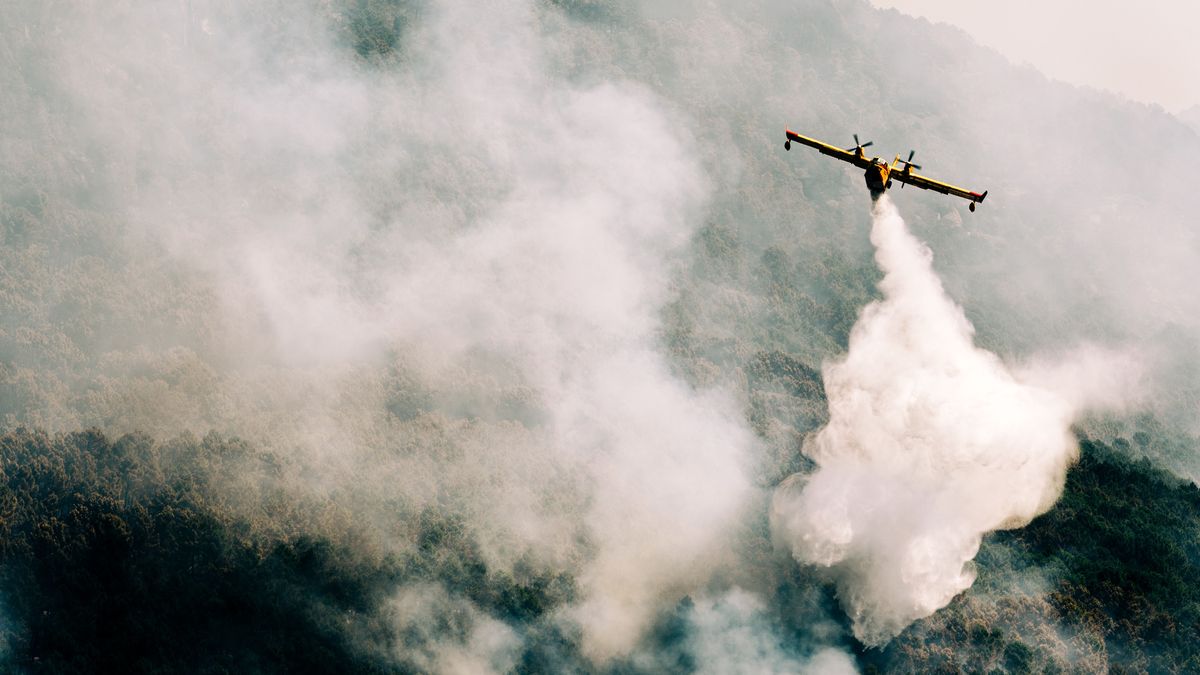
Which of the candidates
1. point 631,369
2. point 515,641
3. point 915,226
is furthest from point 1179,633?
point 915,226

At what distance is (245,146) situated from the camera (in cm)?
18512

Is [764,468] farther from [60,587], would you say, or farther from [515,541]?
[60,587]

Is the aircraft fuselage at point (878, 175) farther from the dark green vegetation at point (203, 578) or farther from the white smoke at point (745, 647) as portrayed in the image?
the dark green vegetation at point (203, 578)

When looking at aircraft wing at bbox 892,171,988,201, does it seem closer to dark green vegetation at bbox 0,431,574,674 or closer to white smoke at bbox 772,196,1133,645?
white smoke at bbox 772,196,1133,645

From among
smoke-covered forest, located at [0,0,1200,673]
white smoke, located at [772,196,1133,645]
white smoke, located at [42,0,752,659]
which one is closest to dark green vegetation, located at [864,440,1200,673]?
smoke-covered forest, located at [0,0,1200,673]

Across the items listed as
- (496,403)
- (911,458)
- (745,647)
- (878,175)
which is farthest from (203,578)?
(878,175)

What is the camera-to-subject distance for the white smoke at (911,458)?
266 ft

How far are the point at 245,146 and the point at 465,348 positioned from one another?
6273 cm

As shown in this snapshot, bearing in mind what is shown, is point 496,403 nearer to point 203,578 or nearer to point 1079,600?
point 203,578

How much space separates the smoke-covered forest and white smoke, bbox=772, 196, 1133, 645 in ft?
1.00

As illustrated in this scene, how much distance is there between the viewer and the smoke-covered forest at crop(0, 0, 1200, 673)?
293 feet

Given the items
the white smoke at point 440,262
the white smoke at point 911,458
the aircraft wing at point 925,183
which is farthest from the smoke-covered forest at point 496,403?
the aircraft wing at point 925,183

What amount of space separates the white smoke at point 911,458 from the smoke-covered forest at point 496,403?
30cm

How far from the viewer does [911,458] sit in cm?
8225
